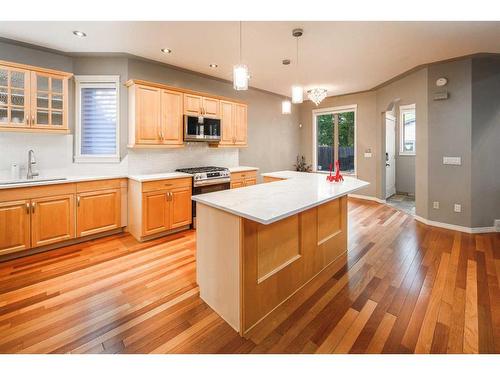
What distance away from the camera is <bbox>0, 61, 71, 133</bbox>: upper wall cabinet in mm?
3098

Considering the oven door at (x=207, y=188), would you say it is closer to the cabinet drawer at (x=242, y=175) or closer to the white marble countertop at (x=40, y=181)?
the cabinet drawer at (x=242, y=175)

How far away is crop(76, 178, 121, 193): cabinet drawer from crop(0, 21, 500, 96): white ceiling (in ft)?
5.93

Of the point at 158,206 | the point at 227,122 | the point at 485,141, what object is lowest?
the point at 158,206

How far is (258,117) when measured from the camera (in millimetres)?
6188

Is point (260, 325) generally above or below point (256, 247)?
below

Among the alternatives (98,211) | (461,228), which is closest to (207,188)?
(98,211)

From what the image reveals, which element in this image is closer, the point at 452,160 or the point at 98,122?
the point at 98,122

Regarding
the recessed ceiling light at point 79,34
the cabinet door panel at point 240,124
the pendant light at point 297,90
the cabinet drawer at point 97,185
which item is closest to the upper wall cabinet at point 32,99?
the recessed ceiling light at point 79,34

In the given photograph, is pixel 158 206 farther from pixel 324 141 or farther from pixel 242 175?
pixel 324 141

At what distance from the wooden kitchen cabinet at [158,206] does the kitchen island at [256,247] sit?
169 cm

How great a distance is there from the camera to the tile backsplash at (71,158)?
10.9 feet

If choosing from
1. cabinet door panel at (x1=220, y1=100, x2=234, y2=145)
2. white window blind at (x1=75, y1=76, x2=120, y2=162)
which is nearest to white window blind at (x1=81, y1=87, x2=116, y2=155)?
white window blind at (x1=75, y1=76, x2=120, y2=162)

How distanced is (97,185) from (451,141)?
5.30 m
